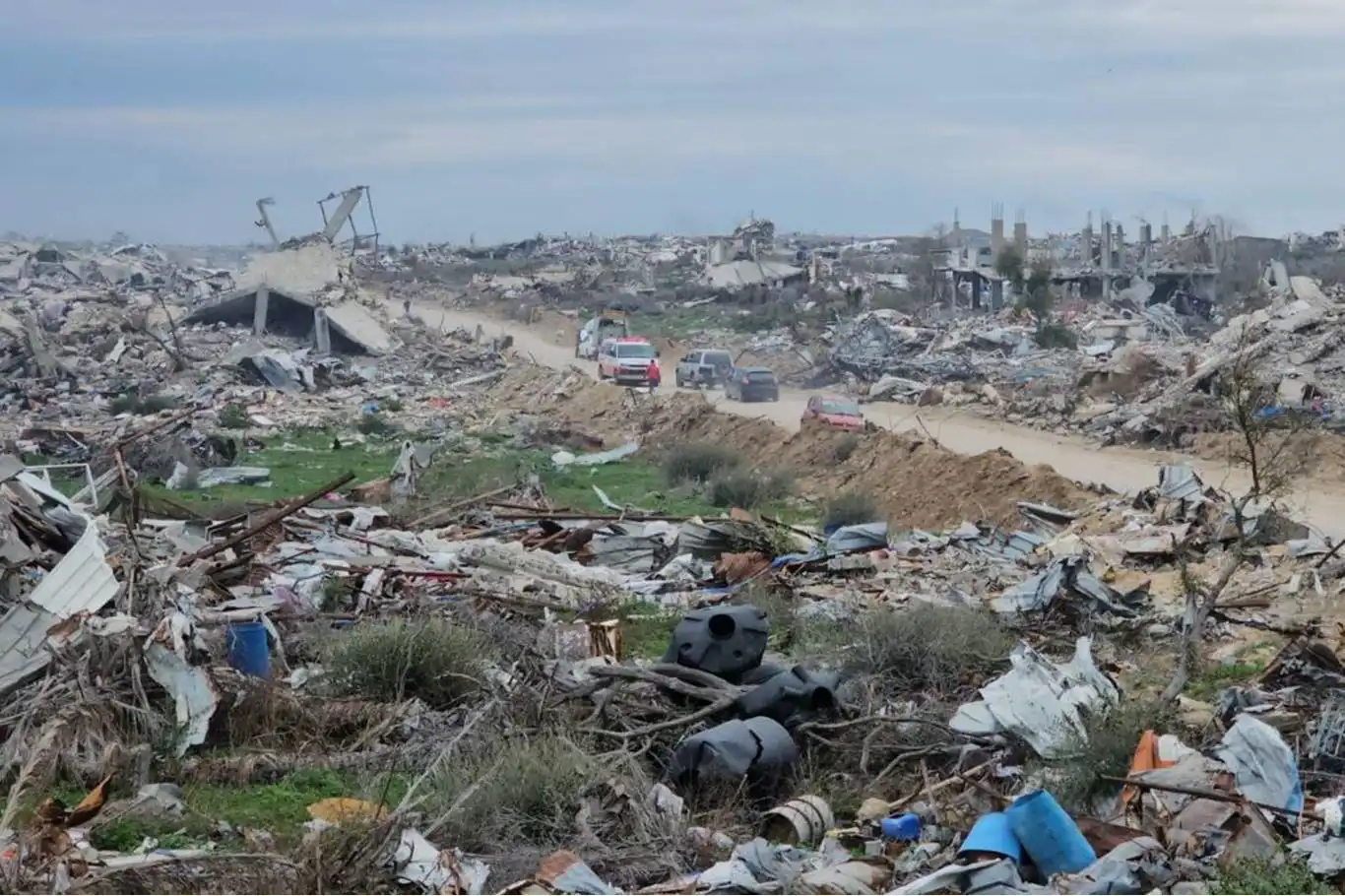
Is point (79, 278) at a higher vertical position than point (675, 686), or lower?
higher

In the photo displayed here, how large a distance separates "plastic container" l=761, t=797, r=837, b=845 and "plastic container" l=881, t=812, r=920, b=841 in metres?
0.31

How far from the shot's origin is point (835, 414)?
92.5 ft

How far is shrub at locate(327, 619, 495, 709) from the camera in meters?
9.74

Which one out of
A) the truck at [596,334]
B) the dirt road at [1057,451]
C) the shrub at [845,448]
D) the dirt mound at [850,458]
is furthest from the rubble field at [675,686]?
the truck at [596,334]

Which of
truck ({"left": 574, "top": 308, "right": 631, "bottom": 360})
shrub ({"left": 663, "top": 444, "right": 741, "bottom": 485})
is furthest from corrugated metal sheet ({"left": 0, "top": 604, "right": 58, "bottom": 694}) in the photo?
truck ({"left": 574, "top": 308, "right": 631, "bottom": 360})

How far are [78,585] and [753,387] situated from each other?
26821 mm

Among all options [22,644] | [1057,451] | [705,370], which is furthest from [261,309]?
[22,644]

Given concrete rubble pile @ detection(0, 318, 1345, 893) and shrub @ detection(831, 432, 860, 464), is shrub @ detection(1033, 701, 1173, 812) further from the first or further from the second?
shrub @ detection(831, 432, 860, 464)

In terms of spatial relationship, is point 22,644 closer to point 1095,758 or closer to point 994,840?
point 994,840

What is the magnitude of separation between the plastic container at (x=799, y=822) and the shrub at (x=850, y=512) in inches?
434

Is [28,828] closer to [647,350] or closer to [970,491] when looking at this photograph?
[970,491]

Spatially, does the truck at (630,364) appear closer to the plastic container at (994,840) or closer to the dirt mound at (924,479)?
the dirt mound at (924,479)

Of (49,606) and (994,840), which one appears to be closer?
(994,840)

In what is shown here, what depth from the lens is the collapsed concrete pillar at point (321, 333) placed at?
45156mm
